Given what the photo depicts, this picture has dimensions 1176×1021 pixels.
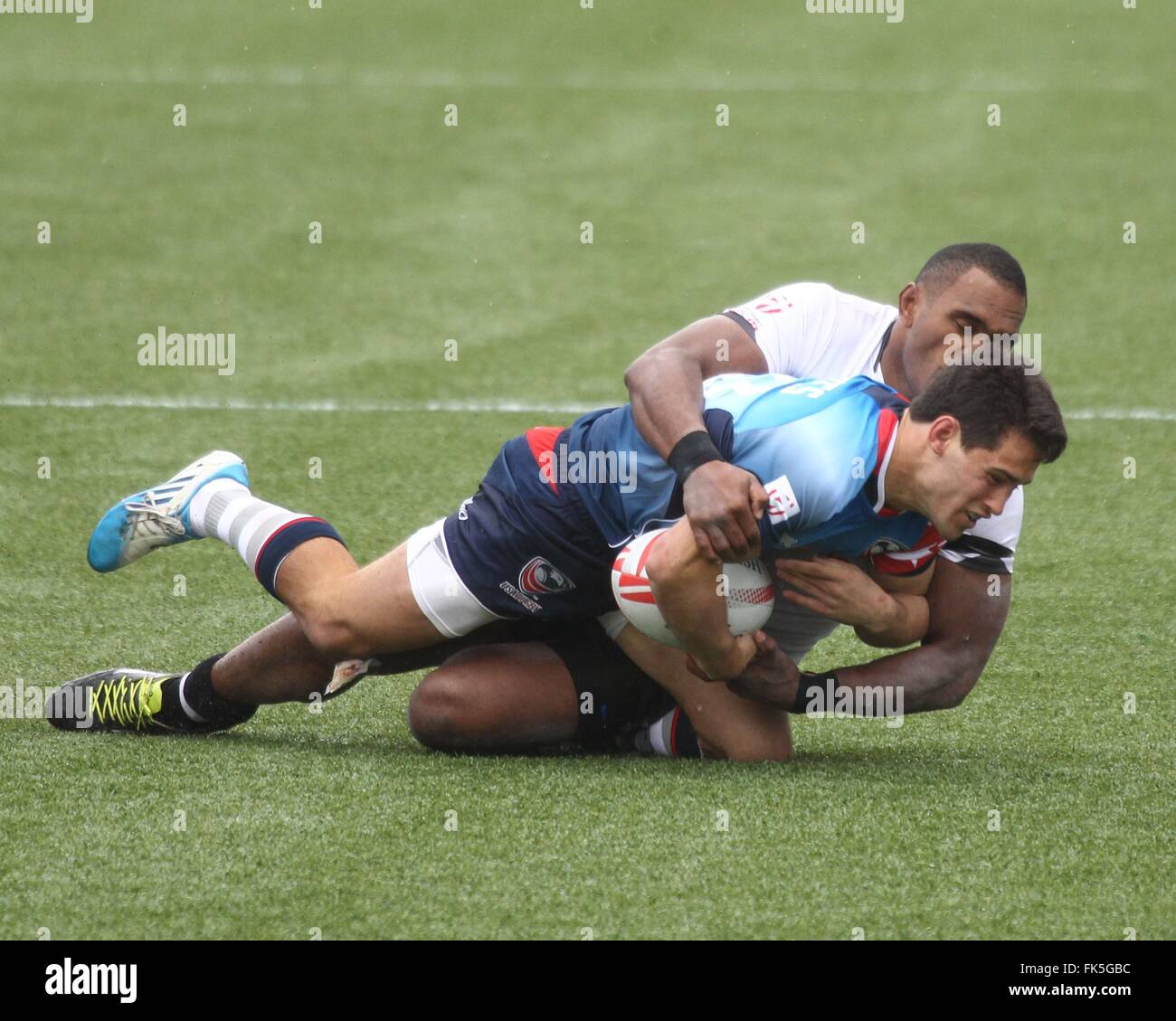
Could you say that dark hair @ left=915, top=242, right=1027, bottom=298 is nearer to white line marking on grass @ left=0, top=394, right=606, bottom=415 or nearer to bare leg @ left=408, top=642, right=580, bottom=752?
bare leg @ left=408, top=642, right=580, bottom=752

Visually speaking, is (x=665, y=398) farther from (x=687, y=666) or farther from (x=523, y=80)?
(x=523, y=80)

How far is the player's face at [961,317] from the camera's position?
4031mm

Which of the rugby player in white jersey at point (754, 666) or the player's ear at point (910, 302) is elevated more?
Answer: the player's ear at point (910, 302)

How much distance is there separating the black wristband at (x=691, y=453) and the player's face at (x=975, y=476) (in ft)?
1.40

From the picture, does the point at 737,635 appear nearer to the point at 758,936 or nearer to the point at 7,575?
the point at 758,936

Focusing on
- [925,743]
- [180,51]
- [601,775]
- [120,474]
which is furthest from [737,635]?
[180,51]

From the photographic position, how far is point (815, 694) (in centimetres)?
398

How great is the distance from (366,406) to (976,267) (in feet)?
13.5

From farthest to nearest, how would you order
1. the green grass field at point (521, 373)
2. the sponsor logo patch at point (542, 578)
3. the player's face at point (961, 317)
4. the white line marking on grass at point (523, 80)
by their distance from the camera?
the white line marking on grass at point (523, 80)
the player's face at point (961, 317)
the sponsor logo patch at point (542, 578)
the green grass field at point (521, 373)

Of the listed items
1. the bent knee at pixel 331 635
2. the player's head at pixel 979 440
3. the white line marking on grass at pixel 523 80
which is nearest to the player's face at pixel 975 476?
the player's head at pixel 979 440

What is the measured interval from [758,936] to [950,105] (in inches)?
471

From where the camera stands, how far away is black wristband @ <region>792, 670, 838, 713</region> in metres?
3.97

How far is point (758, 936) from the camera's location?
3082 millimetres

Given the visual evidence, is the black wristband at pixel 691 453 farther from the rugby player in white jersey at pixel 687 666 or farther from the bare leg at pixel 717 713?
the bare leg at pixel 717 713
